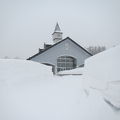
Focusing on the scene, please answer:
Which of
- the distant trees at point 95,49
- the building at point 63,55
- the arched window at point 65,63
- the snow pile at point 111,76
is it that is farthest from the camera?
the distant trees at point 95,49

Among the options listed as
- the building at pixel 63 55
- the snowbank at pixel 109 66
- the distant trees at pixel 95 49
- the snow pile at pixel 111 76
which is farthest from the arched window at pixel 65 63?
the distant trees at pixel 95 49

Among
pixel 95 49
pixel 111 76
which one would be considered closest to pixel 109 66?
pixel 111 76

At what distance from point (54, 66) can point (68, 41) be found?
13.8 ft

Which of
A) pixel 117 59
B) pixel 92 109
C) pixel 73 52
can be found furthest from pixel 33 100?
pixel 73 52

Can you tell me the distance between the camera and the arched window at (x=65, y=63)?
2074 centimetres

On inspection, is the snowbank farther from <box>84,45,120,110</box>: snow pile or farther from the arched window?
the arched window

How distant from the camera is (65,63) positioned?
20859mm

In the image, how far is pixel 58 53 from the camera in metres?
20.7

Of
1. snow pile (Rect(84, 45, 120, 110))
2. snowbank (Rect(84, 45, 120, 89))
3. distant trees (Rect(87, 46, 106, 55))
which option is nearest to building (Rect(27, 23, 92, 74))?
snowbank (Rect(84, 45, 120, 89))

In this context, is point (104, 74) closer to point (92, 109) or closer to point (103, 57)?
point (103, 57)

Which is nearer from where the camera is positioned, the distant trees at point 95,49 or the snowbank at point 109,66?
the snowbank at point 109,66

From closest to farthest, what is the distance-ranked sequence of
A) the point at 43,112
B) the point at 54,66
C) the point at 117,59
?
1. the point at 117,59
2. the point at 43,112
3. the point at 54,66

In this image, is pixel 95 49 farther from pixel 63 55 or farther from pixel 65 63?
pixel 65 63

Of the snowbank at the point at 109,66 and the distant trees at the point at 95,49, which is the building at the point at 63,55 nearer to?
the snowbank at the point at 109,66
